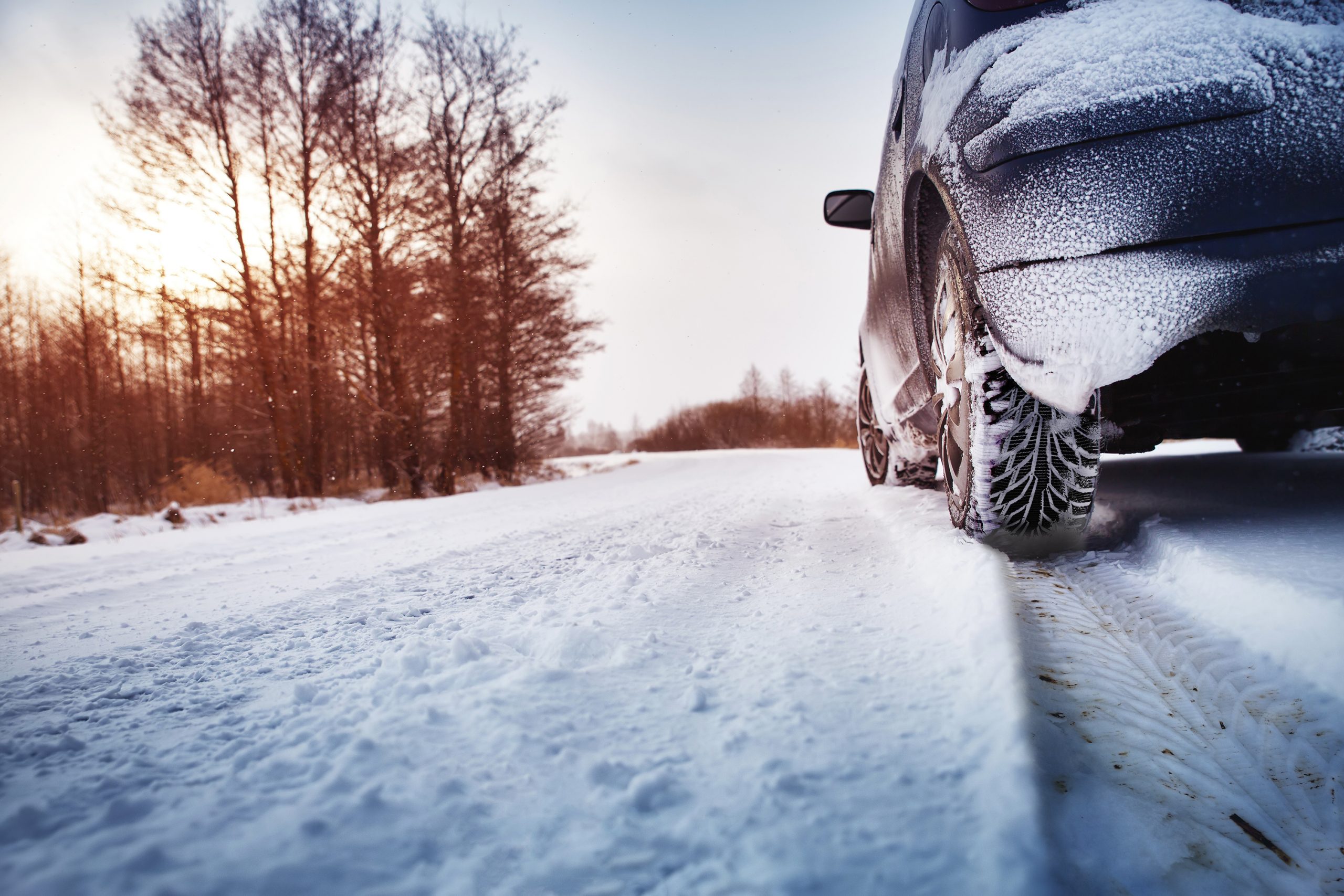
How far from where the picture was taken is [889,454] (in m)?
3.95

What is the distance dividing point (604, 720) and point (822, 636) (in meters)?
→ 0.62

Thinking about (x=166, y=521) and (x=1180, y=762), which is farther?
(x=166, y=521)

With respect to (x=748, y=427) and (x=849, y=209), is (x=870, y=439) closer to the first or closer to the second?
(x=849, y=209)

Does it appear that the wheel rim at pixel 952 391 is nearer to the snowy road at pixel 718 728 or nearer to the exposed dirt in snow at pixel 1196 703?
the snowy road at pixel 718 728

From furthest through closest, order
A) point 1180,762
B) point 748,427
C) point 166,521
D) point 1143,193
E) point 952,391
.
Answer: point 748,427, point 166,521, point 952,391, point 1143,193, point 1180,762

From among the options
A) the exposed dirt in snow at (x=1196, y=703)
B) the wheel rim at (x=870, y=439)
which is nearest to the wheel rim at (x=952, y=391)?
the exposed dirt in snow at (x=1196, y=703)

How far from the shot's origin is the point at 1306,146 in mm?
1213

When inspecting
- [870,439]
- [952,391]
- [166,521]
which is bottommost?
[166,521]

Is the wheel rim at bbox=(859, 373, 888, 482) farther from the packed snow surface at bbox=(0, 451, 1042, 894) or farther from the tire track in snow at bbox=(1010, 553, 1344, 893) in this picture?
the tire track in snow at bbox=(1010, 553, 1344, 893)

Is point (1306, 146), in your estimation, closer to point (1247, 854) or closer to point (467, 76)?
point (1247, 854)

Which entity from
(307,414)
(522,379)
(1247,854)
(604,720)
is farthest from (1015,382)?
(307,414)

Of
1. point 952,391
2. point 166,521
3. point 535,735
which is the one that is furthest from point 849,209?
point 166,521

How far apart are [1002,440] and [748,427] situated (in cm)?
4066

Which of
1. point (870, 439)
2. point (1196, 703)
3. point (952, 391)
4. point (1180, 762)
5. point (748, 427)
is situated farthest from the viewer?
point (748, 427)
